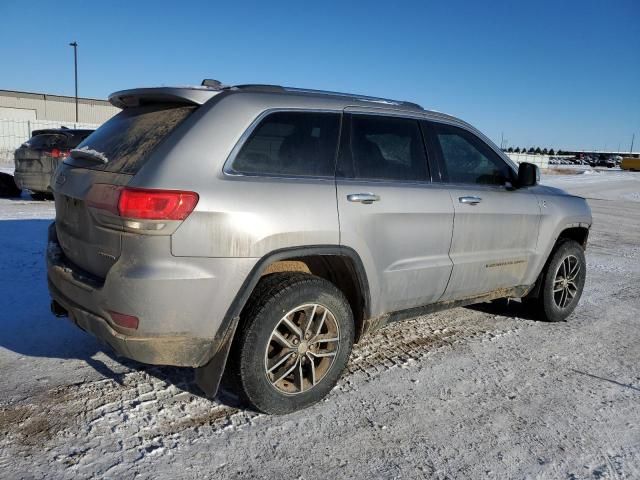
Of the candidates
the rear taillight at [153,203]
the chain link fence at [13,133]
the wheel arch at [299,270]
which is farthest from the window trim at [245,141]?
the chain link fence at [13,133]

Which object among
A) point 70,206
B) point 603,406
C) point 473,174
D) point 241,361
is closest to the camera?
point 241,361

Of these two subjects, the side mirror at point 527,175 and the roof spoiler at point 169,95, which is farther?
the side mirror at point 527,175

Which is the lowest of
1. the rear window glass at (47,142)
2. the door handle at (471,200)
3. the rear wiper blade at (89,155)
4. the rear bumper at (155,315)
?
the rear bumper at (155,315)

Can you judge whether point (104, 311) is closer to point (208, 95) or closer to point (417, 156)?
point (208, 95)

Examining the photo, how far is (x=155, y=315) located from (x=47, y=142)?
30.3 ft

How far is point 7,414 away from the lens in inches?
112

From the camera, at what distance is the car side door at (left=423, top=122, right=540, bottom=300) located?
385 cm

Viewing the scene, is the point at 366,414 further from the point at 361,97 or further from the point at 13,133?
the point at 13,133

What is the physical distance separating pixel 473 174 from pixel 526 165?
467mm

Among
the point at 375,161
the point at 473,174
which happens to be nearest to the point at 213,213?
the point at 375,161

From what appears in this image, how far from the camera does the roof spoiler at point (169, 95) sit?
287 cm

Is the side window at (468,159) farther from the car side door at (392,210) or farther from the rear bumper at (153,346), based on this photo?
the rear bumper at (153,346)

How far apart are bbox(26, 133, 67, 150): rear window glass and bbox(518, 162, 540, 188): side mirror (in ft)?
29.6

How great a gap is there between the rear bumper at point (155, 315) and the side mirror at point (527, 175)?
2.79 meters
